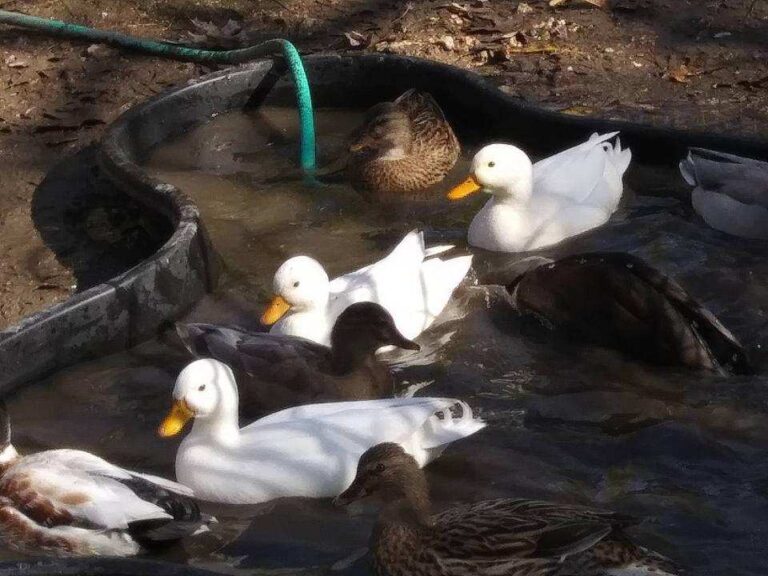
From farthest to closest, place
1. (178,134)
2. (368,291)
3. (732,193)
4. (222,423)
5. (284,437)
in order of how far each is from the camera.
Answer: (178,134)
(732,193)
(368,291)
(222,423)
(284,437)

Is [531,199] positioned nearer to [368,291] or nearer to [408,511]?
[368,291]

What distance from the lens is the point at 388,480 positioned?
14.1 ft

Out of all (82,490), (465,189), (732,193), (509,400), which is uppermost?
(732,193)

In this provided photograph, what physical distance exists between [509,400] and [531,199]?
6.18 ft

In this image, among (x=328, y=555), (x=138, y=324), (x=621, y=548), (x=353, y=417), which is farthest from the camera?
(x=138, y=324)

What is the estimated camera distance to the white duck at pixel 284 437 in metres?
4.80

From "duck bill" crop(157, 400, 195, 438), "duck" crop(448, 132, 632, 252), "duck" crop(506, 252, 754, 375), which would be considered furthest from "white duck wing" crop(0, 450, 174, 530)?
"duck" crop(448, 132, 632, 252)

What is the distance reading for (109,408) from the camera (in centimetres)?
547

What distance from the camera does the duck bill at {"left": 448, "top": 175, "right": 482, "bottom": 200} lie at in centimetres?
703

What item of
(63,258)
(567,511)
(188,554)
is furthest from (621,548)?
(63,258)

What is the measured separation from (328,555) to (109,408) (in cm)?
148

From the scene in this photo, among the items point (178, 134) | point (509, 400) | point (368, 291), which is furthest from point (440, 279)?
point (178, 134)

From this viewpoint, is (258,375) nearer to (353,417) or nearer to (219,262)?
(353,417)

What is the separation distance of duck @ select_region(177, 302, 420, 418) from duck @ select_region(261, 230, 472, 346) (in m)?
0.28
